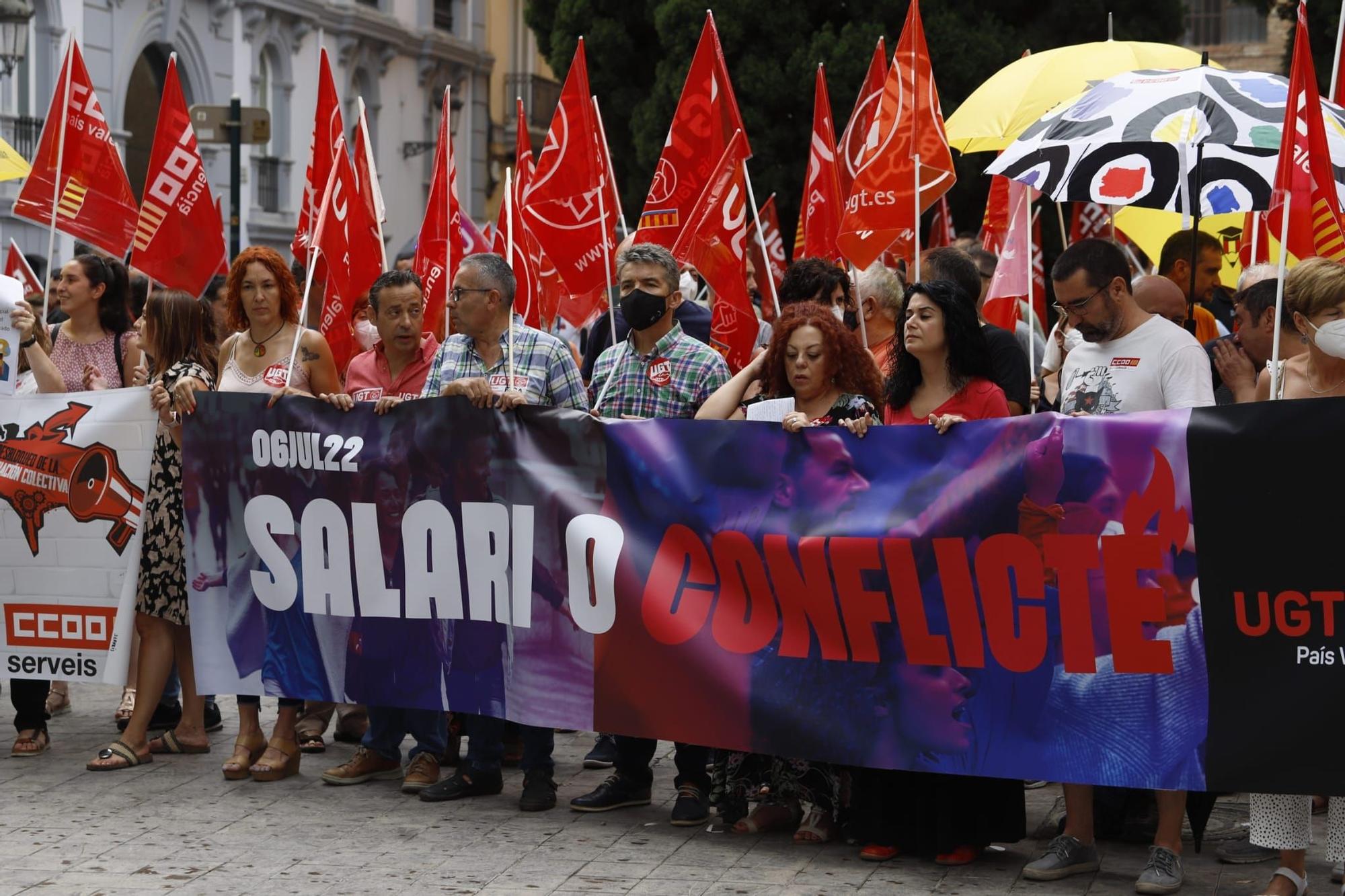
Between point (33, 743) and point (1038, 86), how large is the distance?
6.57m

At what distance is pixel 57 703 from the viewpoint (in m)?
8.94

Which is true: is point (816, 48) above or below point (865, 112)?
above

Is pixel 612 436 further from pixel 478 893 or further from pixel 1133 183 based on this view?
pixel 1133 183

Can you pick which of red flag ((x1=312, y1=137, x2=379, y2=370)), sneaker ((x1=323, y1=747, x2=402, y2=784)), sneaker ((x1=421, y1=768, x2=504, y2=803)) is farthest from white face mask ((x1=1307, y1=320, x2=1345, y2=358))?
red flag ((x1=312, y1=137, x2=379, y2=370))

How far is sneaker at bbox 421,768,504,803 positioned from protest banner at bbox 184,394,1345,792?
0.32 metres

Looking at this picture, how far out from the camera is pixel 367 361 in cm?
799

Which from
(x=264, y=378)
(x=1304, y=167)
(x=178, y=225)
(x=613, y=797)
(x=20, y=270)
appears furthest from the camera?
(x=20, y=270)

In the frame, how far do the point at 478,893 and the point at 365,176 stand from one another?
6.44m

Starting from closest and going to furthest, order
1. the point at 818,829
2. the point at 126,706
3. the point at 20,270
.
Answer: the point at 818,829 → the point at 126,706 → the point at 20,270

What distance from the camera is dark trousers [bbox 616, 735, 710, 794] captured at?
22.5 ft

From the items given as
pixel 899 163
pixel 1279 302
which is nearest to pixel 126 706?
pixel 899 163

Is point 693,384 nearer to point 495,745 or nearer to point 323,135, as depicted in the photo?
point 495,745

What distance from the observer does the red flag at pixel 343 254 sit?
9539mm

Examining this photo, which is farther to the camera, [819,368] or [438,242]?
[438,242]
